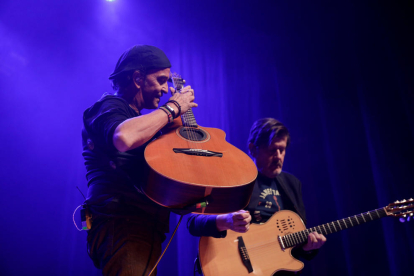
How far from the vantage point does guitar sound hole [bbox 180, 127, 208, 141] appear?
1.34 meters

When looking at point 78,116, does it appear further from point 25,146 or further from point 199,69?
point 199,69

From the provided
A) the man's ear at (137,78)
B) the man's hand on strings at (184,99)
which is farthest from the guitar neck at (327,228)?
the man's ear at (137,78)

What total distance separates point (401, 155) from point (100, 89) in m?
3.96

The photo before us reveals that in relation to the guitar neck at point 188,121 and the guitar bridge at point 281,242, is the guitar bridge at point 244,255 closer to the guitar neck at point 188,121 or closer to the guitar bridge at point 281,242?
the guitar bridge at point 281,242

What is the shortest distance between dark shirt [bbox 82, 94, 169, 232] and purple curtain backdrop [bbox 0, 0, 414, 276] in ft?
6.13

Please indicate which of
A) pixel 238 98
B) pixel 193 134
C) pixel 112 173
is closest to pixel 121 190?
pixel 112 173

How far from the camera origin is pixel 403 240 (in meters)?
2.51

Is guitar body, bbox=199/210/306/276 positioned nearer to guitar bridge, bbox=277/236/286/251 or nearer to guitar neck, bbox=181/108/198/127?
guitar bridge, bbox=277/236/286/251

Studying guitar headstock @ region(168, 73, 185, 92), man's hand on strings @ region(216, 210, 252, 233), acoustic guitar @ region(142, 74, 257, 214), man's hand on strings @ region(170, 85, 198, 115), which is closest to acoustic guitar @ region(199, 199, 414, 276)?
man's hand on strings @ region(216, 210, 252, 233)

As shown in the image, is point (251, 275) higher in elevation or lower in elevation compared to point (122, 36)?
lower

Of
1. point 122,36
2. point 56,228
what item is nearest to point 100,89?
point 122,36

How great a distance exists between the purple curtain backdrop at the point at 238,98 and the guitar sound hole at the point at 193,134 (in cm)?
181

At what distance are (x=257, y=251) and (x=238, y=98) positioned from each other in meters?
2.27

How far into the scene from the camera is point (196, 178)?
909 millimetres
